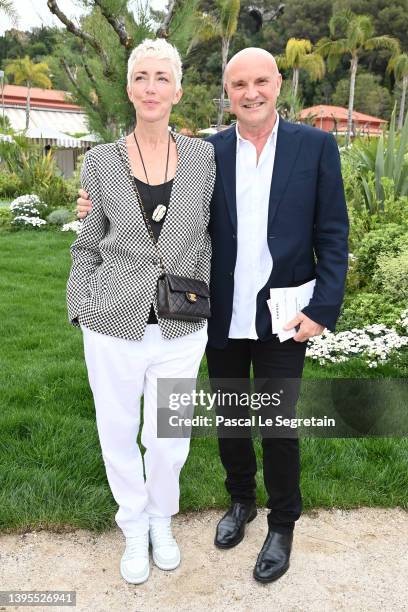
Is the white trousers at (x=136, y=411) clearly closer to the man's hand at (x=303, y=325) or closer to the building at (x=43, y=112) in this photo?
the man's hand at (x=303, y=325)

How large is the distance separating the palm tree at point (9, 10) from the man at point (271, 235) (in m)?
18.4

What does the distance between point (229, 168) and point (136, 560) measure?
1.60 metres

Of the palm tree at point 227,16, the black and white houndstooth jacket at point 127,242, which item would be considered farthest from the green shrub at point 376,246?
the palm tree at point 227,16

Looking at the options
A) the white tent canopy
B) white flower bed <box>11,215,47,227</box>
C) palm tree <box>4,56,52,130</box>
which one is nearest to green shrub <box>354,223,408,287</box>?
white flower bed <box>11,215,47,227</box>

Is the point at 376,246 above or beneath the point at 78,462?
above

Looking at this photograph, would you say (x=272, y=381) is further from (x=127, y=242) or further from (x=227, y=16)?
(x=227, y=16)

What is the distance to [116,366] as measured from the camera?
7.34 ft

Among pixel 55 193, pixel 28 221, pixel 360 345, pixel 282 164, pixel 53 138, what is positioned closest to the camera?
pixel 282 164

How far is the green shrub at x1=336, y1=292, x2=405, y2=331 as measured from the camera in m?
5.12

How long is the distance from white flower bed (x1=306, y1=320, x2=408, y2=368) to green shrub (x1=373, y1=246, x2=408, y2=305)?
33 cm

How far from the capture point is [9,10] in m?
18.1

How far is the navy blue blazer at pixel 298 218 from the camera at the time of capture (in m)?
2.28

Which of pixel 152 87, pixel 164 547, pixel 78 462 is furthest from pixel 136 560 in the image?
pixel 152 87

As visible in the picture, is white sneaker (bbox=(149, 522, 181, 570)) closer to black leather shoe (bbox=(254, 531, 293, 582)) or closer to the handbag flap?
black leather shoe (bbox=(254, 531, 293, 582))
